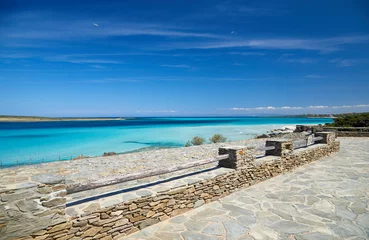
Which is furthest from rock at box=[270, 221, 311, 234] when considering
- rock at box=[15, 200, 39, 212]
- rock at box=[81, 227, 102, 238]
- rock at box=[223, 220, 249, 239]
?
rock at box=[15, 200, 39, 212]

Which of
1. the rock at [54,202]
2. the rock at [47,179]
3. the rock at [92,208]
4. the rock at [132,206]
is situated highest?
the rock at [47,179]

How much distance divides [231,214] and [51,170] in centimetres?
740

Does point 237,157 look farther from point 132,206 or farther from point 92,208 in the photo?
point 92,208

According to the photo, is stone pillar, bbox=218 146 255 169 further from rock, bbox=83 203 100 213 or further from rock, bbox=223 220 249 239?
rock, bbox=83 203 100 213

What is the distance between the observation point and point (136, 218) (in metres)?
3.80

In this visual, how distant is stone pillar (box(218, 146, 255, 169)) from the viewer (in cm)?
576

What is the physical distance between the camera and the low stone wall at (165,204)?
A: 3201 millimetres

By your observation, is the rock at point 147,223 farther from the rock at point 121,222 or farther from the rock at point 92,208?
the rock at point 92,208

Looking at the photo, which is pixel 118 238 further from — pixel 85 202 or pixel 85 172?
pixel 85 172

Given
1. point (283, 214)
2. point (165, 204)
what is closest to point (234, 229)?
point (283, 214)

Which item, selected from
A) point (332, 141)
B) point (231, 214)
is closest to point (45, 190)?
point (231, 214)

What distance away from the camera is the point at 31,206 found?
2732mm

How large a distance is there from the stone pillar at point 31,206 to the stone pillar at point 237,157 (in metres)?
4.10

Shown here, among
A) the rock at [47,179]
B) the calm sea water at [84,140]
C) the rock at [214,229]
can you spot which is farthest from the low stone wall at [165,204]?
the calm sea water at [84,140]
